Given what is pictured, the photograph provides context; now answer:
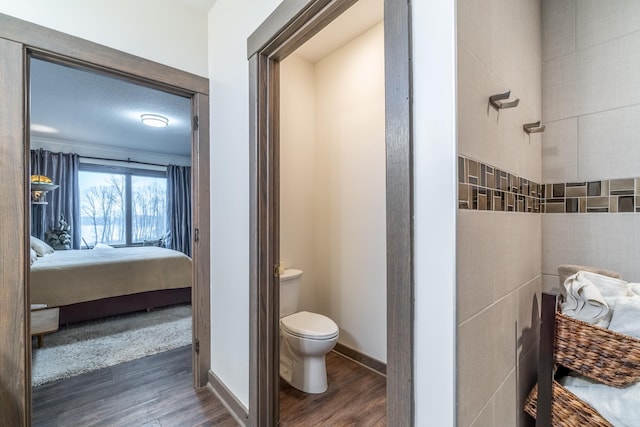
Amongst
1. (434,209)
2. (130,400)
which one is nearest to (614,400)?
(434,209)

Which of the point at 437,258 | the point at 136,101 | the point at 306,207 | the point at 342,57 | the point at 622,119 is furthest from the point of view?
the point at 136,101

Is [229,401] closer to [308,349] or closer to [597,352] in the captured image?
[308,349]

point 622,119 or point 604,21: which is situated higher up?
point 604,21

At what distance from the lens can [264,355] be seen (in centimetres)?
151

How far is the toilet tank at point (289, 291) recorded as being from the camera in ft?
7.28

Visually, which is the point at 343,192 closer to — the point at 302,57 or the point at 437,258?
the point at 302,57

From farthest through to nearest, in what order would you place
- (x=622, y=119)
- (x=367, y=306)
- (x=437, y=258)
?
(x=367, y=306), (x=622, y=119), (x=437, y=258)

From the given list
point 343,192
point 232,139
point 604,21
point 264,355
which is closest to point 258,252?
point 264,355

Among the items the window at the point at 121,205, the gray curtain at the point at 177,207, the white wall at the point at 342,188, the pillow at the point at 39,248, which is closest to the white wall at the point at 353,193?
the white wall at the point at 342,188

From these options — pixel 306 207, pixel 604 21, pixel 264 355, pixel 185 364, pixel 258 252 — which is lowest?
pixel 185 364

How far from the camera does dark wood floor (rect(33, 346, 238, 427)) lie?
169 cm

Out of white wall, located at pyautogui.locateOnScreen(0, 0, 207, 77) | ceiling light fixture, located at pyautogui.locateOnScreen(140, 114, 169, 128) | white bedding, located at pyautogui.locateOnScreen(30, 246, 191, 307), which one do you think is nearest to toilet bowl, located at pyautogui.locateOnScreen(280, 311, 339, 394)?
white wall, located at pyautogui.locateOnScreen(0, 0, 207, 77)

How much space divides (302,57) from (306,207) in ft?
4.38

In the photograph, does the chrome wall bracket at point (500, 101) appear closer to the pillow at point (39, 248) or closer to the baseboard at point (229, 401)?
the baseboard at point (229, 401)
